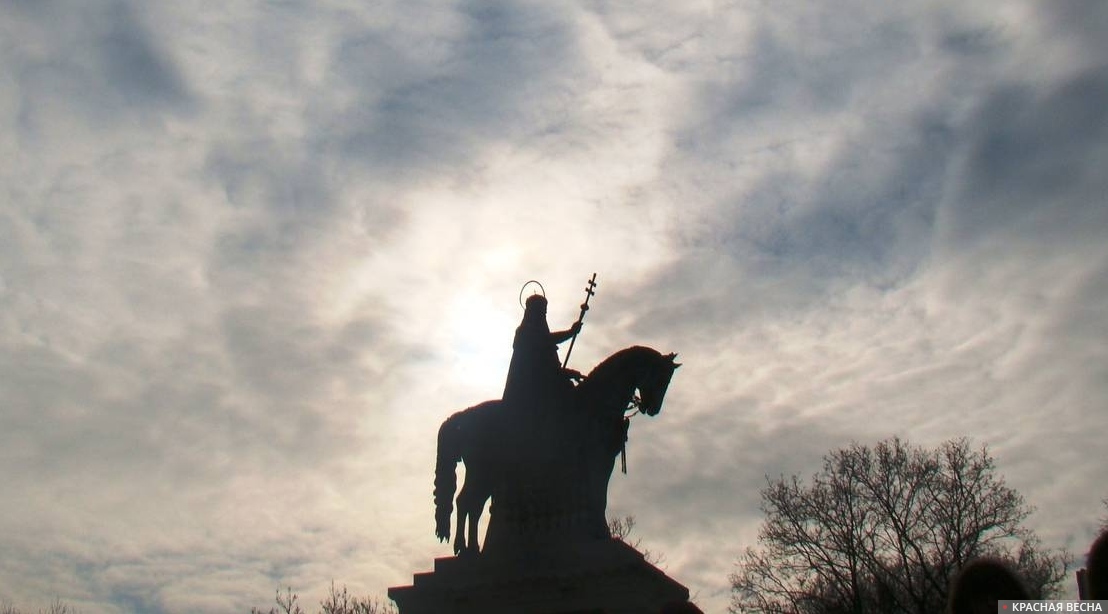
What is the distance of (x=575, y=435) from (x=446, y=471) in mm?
1654

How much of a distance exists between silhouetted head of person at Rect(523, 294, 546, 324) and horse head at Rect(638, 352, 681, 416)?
1601mm

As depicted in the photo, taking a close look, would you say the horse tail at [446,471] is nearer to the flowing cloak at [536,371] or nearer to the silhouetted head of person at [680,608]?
the flowing cloak at [536,371]

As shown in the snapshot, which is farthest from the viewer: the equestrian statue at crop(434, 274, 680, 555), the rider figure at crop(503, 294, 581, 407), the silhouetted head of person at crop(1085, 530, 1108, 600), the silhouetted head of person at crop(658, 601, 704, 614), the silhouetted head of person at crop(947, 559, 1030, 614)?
the rider figure at crop(503, 294, 581, 407)

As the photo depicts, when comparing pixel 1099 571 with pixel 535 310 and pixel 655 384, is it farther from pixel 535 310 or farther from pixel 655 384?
pixel 535 310

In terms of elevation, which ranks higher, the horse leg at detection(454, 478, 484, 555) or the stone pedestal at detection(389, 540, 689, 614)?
the horse leg at detection(454, 478, 484, 555)

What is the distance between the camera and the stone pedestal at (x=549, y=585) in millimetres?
10305

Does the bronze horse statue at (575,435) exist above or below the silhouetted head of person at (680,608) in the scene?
above

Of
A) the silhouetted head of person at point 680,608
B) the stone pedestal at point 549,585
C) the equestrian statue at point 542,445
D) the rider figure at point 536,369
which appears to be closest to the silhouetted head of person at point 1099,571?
the silhouetted head of person at point 680,608

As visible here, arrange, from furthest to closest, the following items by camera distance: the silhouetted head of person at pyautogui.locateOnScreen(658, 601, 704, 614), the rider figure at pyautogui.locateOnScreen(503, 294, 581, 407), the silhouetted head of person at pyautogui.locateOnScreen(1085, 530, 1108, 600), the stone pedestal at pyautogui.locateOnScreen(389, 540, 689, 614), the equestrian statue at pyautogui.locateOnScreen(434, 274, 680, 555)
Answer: the rider figure at pyautogui.locateOnScreen(503, 294, 581, 407)
the equestrian statue at pyautogui.locateOnScreen(434, 274, 680, 555)
the stone pedestal at pyautogui.locateOnScreen(389, 540, 689, 614)
the silhouetted head of person at pyautogui.locateOnScreen(658, 601, 704, 614)
the silhouetted head of person at pyautogui.locateOnScreen(1085, 530, 1108, 600)

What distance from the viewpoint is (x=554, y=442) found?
11.6 m

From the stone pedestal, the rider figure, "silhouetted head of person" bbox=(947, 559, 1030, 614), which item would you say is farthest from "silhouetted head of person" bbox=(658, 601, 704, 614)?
the rider figure

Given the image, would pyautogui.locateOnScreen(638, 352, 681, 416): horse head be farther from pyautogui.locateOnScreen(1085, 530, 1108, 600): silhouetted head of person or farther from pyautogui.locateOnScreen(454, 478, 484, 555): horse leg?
pyautogui.locateOnScreen(1085, 530, 1108, 600): silhouetted head of person

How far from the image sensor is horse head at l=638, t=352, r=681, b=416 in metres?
11.7

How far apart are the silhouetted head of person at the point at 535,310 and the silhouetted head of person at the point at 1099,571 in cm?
926
